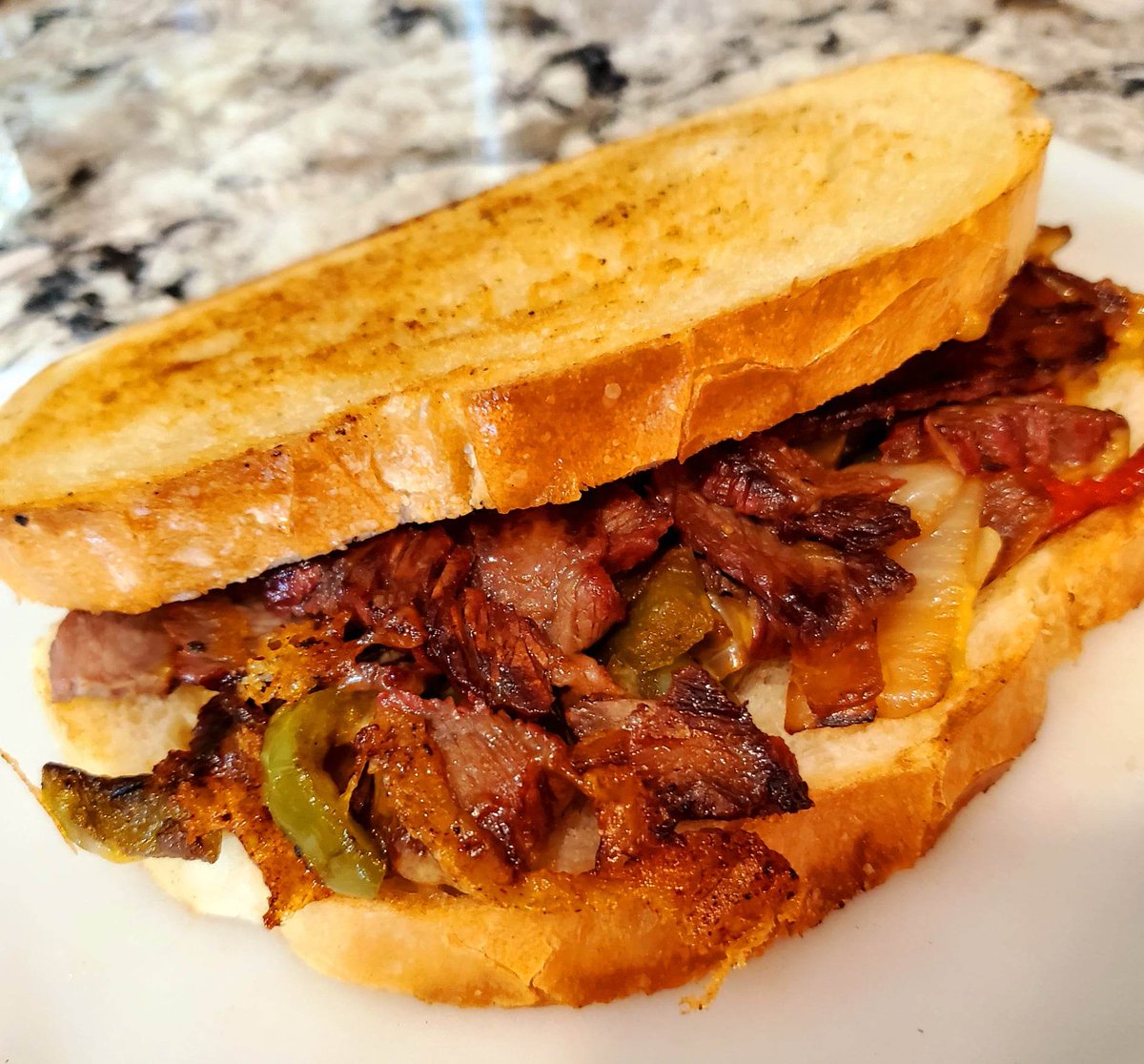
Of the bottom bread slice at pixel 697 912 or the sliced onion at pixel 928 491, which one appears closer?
the bottom bread slice at pixel 697 912

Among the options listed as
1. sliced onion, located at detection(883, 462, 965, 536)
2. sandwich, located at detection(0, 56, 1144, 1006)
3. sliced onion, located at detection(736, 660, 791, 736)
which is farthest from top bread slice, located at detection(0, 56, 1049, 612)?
sliced onion, located at detection(736, 660, 791, 736)

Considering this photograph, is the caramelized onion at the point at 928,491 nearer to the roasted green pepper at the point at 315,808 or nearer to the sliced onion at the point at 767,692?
the sliced onion at the point at 767,692

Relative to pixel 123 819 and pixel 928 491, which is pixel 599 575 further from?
pixel 123 819

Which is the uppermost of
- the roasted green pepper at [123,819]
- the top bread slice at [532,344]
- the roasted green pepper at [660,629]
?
the top bread slice at [532,344]

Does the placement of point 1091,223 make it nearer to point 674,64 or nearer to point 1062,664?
point 1062,664

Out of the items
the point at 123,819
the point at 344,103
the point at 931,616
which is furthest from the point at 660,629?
the point at 344,103

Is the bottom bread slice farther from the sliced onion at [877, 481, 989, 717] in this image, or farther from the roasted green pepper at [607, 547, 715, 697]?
the roasted green pepper at [607, 547, 715, 697]

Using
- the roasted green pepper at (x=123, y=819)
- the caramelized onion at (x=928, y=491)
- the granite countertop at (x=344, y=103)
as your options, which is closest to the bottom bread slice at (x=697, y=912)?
the roasted green pepper at (x=123, y=819)
